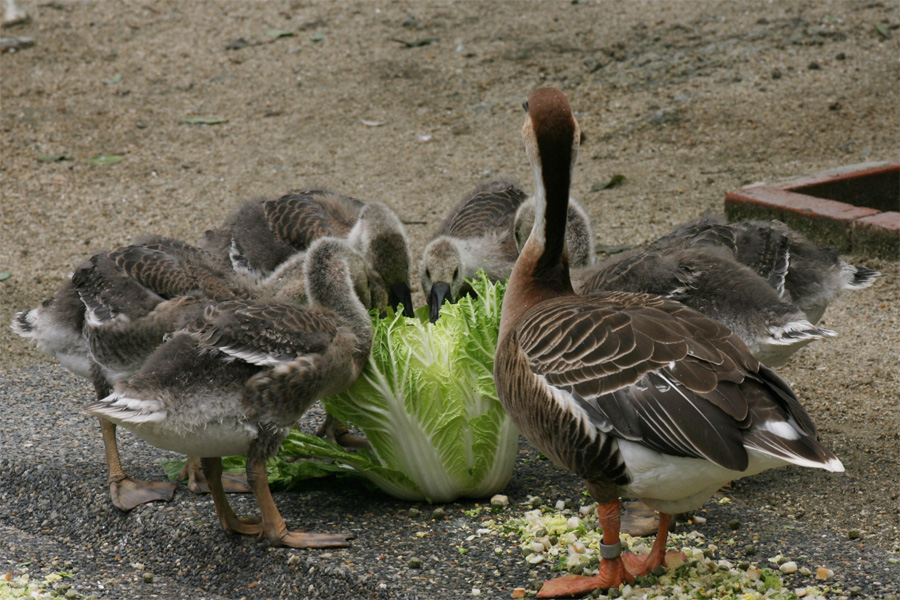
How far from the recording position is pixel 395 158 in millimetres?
10406

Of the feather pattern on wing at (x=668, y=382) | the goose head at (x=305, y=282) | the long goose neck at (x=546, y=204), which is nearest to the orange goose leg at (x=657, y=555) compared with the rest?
the feather pattern on wing at (x=668, y=382)

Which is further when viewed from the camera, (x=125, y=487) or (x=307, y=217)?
(x=307, y=217)

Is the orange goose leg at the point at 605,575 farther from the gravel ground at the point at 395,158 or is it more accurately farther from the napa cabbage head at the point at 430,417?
the napa cabbage head at the point at 430,417

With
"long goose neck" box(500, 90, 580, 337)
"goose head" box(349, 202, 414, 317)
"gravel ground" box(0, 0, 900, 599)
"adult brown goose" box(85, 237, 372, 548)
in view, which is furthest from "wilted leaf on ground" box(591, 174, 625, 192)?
"adult brown goose" box(85, 237, 372, 548)

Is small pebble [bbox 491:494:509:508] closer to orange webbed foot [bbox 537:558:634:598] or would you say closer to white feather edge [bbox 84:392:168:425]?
orange webbed foot [bbox 537:558:634:598]

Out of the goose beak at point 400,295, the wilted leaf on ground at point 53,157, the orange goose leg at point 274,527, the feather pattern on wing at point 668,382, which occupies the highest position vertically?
the feather pattern on wing at point 668,382

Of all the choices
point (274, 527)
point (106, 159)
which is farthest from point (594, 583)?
point (106, 159)

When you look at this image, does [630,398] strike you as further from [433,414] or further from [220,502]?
[220,502]

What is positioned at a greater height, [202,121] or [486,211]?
[486,211]

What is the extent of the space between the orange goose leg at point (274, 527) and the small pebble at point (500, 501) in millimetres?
738

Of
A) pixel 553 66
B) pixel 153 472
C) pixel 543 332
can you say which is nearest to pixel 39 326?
pixel 153 472

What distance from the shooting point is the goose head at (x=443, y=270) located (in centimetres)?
611

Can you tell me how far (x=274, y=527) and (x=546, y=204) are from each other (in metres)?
1.81

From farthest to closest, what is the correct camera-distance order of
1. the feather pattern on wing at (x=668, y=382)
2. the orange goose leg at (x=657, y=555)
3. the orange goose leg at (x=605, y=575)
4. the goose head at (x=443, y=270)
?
1. the goose head at (x=443, y=270)
2. the orange goose leg at (x=657, y=555)
3. the orange goose leg at (x=605, y=575)
4. the feather pattern on wing at (x=668, y=382)
